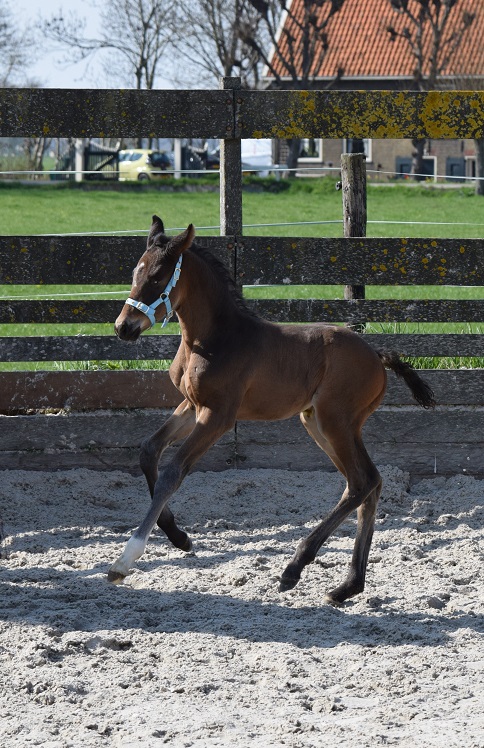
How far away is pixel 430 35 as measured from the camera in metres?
47.4

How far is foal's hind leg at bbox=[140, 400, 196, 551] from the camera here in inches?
190

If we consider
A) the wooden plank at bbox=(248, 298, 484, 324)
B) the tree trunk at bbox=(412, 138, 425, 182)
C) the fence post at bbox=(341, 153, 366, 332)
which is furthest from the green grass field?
the tree trunk at bbox=(412, 138, 425, 182)

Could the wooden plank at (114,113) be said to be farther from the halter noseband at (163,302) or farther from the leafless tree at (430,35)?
the leafless tree at (430,35)

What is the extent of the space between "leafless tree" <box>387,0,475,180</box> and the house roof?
242mm

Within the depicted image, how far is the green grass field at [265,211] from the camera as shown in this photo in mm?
17906

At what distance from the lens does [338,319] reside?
251 inches

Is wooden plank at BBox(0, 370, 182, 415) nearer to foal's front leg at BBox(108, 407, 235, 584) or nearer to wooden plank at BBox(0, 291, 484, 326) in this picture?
wooden plank at BBox(0, 291, 484, 326)

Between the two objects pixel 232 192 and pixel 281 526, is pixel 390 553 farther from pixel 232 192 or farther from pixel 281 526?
pixel 232 192

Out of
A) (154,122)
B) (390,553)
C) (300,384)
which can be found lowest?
(390,553)

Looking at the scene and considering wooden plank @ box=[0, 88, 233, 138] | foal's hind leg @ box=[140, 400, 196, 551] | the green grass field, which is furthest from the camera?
the green grass field

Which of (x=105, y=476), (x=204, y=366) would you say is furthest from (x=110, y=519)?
(x=204, y=366)

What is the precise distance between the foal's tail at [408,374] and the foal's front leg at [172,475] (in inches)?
30.5

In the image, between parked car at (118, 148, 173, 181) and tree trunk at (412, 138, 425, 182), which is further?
tree trunk at (412, 138, 425, 182)

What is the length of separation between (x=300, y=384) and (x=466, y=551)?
1246mm
